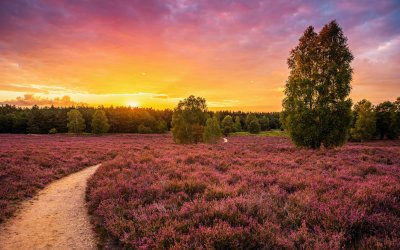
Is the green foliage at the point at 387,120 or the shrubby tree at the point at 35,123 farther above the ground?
the green foliage at the point at 387,120

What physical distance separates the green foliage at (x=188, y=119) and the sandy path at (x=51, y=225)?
3552 centimetres

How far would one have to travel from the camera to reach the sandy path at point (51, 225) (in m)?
7.08

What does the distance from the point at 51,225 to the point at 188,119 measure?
4020 centimetres

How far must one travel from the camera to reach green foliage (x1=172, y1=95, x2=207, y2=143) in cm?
4797

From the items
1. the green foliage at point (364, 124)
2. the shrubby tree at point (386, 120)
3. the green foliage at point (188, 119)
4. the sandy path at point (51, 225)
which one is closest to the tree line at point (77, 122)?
the green foliage at point (188, 119)

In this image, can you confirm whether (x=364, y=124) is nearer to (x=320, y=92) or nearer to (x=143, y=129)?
(x=320, y=92)

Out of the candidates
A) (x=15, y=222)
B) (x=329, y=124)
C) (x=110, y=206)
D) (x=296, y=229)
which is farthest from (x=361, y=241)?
(x=329, y=124)

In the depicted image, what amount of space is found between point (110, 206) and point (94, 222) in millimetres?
765

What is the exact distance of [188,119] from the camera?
158ft

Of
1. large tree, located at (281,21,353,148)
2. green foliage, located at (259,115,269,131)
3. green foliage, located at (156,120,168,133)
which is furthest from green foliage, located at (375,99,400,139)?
green foliage, located at (156,120,168,133)

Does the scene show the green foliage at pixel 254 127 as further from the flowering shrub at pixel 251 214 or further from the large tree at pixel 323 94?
the flowering shrub at pixel 251 214

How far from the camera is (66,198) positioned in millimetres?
11688

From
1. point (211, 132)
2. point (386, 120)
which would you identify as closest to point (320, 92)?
point (211, 132)

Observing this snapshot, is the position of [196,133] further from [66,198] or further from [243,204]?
[243,204]
